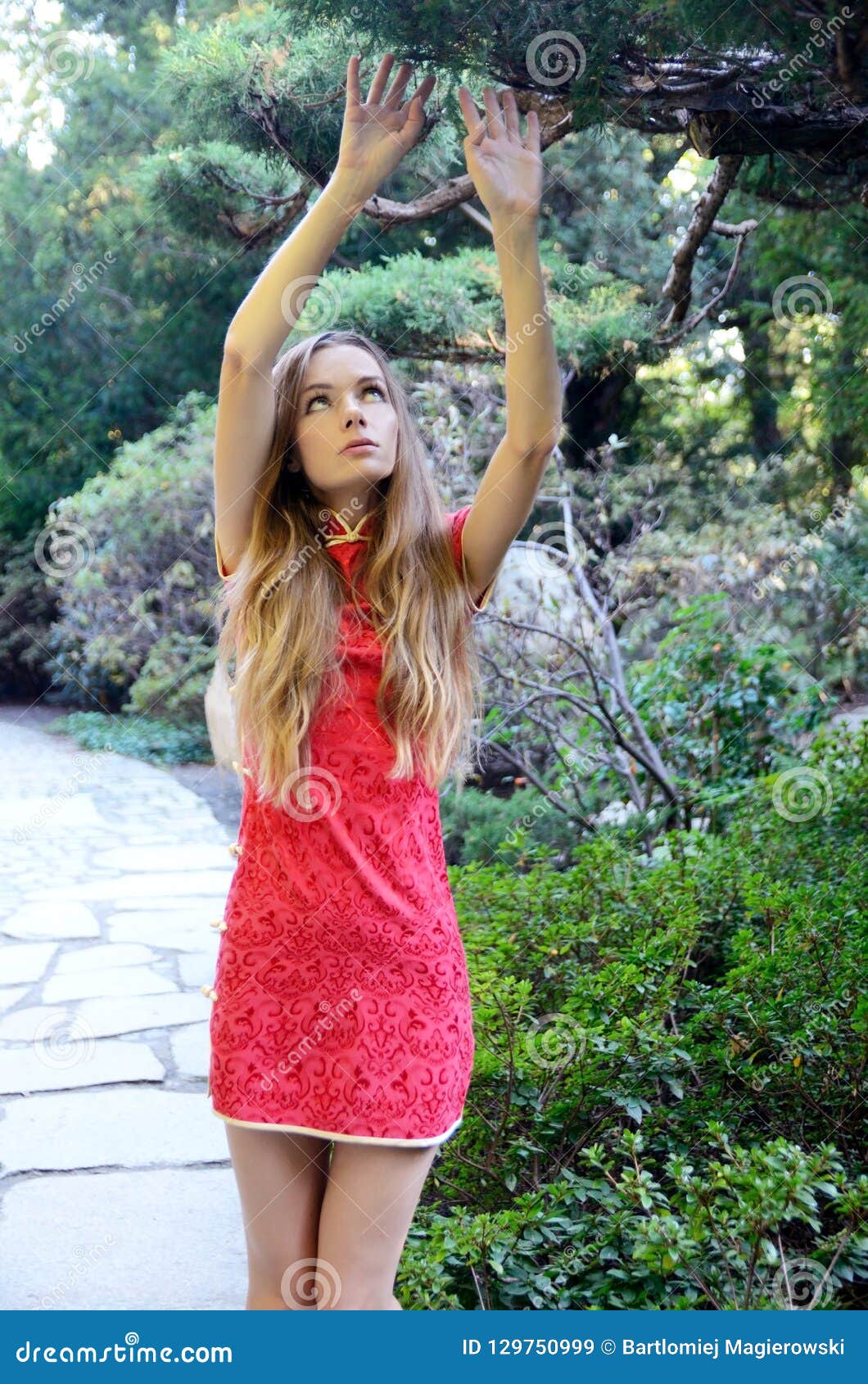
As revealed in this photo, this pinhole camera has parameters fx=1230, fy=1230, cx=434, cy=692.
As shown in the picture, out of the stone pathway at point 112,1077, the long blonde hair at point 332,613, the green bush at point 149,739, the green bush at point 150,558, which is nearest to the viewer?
the long blonde hair at point 332,613

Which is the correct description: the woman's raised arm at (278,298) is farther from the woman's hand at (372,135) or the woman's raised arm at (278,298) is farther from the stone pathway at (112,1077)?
the stone pathway at (112,1077)

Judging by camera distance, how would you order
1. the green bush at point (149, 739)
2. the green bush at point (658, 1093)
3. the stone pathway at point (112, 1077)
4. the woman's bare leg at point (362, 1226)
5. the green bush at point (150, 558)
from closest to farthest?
the woman's bare leg at point (362, 1226), the green bush at point (658, 1093), the stone pathway at point (112, 1077), the green bush at point (150, 558), the green bush at point (149, 739)

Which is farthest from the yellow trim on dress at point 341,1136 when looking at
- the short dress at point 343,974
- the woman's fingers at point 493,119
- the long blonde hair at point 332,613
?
the woman's fingers at point 493,119

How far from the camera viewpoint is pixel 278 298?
3.93ft

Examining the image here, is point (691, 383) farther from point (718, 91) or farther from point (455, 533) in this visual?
point (455, 533)

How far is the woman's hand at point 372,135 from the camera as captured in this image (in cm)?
125

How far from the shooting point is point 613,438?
3355 millimetres

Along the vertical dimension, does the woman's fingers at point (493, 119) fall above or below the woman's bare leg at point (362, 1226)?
above

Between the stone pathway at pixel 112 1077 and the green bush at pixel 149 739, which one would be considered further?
the green bush at pixel 149 739

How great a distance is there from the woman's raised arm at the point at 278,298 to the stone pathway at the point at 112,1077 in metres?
1.20

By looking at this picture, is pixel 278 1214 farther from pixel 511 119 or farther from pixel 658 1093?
pixel 511 119

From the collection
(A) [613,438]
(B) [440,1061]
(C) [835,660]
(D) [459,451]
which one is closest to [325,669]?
(B) [440,1061]

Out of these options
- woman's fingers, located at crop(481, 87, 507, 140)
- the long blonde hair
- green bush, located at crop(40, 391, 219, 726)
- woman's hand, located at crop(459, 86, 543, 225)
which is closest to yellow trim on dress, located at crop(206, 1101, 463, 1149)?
the long blonde hair
